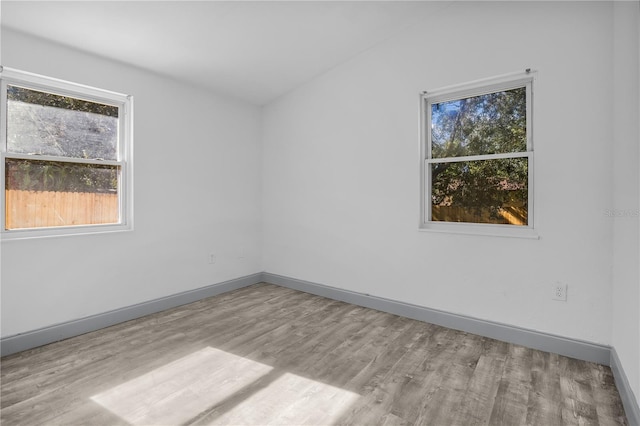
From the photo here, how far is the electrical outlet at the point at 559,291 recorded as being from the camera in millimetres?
2568

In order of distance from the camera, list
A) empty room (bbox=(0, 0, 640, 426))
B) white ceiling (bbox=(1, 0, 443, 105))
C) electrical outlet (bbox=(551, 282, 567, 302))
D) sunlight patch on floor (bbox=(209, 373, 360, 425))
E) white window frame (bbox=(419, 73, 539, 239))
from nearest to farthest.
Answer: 1. sunlight patch on floor (bbox=(209, 373, 360, 425))
2. empty room (bbox=(0, 0, 640, 426))
3. white ceiling (bbox=(1, 0, 443, 105))
4. electrical outlet (bbox=(551, 282, 567, 302))
5. white window frame (bbox=(419, 73, 539, 239))

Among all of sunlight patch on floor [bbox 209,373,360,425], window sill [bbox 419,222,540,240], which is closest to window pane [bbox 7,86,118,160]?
sunlight patch on floor [bbox 209,373,360,425]

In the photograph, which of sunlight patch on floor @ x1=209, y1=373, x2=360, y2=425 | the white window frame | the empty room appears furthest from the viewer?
the white window frame

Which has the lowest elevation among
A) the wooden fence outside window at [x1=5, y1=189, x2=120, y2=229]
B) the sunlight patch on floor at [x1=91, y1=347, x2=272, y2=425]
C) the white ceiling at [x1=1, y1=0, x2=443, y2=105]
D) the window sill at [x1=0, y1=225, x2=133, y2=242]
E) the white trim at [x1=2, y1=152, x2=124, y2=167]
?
the sunlight patch on floor at [x1=91, y1=347, x2=272, y2=425]

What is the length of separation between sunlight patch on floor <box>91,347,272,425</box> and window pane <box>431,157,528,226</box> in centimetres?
226

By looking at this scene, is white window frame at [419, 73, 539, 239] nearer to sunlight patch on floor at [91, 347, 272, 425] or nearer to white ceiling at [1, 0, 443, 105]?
white ceiling at [1, 0, 443, 105]

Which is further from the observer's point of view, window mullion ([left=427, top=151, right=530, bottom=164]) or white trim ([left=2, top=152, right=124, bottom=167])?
window mullion ([left=427, top=151, right=530, bottom=164])

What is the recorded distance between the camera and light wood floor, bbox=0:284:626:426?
1.83 metres

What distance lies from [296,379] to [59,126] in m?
2.93

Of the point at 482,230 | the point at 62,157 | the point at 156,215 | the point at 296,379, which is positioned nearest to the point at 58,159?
the point at 62,157

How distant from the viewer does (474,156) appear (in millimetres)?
3047

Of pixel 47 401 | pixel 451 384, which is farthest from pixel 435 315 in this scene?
pixel 47 401

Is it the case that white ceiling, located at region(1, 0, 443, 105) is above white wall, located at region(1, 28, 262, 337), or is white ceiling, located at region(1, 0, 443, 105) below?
above

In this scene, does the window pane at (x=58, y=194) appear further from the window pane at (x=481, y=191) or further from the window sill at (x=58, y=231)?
the window pane at (x=481, y=191)
